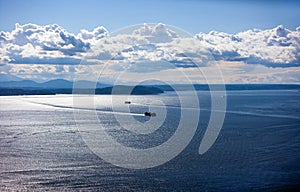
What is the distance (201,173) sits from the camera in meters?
13.0

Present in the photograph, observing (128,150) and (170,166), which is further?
(128,150)

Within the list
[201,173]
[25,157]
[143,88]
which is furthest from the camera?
[143,88]

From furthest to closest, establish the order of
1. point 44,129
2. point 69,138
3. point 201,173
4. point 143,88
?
point 143,88 → point 44,129 → point 69,138 → point 201,173

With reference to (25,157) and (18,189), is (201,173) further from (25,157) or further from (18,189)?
(25,157)

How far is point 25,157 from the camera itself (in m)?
15.5

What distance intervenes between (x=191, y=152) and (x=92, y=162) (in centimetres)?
425

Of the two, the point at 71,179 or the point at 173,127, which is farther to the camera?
the point at 173,127

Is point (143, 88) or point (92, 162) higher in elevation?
point (92, 162)

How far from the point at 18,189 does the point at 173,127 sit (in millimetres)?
14830

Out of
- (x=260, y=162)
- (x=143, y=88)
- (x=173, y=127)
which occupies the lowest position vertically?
(x=143, y=88)

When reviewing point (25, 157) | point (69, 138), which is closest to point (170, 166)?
point (25, 157)

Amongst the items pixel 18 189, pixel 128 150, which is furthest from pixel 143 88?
pixel 18 189

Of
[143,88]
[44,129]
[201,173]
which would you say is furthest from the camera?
[143,88]

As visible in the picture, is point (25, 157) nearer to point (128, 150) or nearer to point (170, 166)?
point (128, 150)
